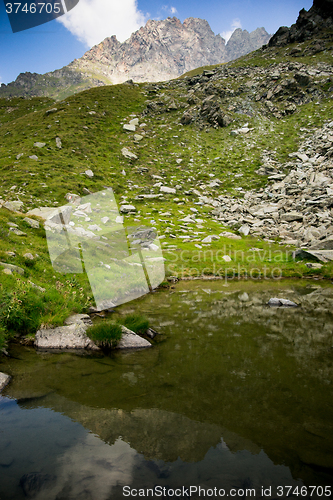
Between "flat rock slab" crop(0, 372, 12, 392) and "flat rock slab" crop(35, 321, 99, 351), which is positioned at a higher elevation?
"flat rock slab" crop(0, 372, 12, 392)

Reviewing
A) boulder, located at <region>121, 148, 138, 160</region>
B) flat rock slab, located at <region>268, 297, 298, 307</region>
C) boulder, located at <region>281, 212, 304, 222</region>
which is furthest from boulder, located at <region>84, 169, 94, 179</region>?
flat rock slab, located at <region>268, 297, 298, 307</region>

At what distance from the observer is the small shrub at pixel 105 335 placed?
8570mm

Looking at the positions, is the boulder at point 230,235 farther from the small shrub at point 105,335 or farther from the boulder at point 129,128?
the boulder at point 129,128

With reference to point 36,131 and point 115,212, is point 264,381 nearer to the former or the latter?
point 115,212

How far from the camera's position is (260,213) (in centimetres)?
3409

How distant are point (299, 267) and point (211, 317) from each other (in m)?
14.0

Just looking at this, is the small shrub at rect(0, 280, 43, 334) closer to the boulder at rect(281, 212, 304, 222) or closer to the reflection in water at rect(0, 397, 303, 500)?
the reflection in water at rect(0, 397, 303, 500)

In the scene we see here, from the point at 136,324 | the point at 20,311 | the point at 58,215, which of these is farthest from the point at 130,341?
the point at 58,215

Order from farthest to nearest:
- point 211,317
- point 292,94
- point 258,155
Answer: point 292,94, point 258,155, point 211,317

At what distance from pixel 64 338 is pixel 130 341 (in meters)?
2.32

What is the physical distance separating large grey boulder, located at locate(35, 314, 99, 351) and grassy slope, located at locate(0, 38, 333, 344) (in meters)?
A: 0.53

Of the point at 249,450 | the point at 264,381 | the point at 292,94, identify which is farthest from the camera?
the point at 292,94

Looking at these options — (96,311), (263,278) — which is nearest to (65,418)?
(96,311)

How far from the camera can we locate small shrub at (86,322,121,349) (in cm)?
857
